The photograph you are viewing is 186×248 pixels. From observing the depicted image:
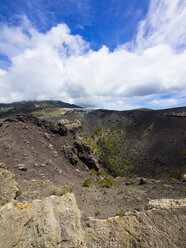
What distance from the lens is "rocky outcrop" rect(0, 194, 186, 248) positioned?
11.5 ft

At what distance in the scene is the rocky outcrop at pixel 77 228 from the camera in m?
3.50

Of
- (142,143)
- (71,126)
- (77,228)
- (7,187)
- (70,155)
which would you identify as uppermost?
(71,126)


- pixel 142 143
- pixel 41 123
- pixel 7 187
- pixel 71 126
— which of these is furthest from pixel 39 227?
pixel 142 143

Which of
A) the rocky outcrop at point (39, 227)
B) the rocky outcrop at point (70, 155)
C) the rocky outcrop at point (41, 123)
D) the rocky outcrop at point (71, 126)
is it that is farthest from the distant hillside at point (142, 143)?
the rocky outcrop at point (39, 227)

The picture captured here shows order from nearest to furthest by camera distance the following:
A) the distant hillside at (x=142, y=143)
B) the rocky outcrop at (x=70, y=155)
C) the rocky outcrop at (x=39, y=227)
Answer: the rocky outcrop at (x=39, y=227) → the rocky outcrop at (x=70, y=155) → the distant hillside at (x=142, y=143)

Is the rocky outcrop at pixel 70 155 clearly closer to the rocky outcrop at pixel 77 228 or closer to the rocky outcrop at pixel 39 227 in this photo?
the rocky outcrop at pixel 77 228

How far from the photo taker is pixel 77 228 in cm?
440

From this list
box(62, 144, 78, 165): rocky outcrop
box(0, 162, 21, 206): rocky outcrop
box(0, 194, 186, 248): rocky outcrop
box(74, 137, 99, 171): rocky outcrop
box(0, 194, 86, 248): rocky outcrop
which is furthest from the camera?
box(74, 137, 99, 171): rocky outcrop

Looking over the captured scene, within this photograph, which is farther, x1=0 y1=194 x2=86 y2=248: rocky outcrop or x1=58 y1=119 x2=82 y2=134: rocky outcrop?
x1=58 y1=119 x2=82 y2=134: rocky outcrop

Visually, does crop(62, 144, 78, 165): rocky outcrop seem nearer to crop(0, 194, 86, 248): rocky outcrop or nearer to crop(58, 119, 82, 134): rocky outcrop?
crop(58, 119, 82, 134): rocky outcrop

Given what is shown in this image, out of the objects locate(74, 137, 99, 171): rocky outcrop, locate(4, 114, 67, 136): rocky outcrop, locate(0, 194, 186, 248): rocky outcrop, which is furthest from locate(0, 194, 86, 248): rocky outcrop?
locate(4, 114, 67, 136): rocky outcrop

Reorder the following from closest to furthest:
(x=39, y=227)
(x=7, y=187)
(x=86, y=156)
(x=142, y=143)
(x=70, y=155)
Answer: (x=39, y=227)
(x=7, y=187)
(x=70, y=155)
(x=86, y=156)
(x=142, y=143)

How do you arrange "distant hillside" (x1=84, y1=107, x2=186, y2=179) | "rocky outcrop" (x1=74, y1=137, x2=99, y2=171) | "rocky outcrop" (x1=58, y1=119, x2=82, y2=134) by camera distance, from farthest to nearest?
"rocky outcrop" (x1=58, y1=119, x2=82, y2=134), "distant hillside" (x1=84, y1=107, x2=186, y2=179), "rocky outcrop" (x1=74, y1=137, x2=99, y2=171)

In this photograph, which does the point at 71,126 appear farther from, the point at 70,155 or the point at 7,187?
the point at 7,187
